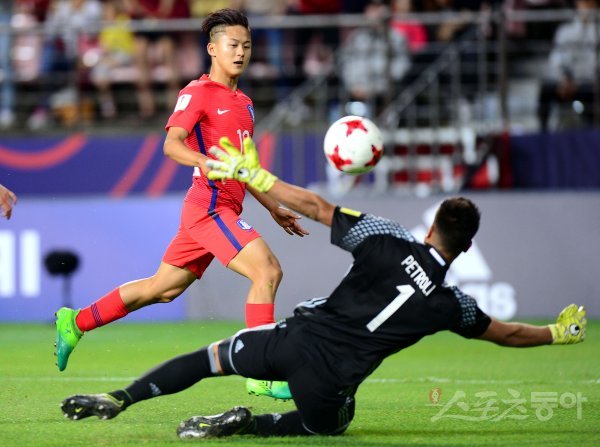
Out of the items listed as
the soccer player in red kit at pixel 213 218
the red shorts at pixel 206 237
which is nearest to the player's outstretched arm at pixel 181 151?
the soccer player in red kit at pixel 213 218

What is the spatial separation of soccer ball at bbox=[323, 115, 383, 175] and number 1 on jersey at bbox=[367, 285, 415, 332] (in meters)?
1.35

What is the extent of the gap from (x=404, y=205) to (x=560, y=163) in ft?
7.01

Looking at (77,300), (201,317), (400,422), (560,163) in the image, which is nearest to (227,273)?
(201,317)

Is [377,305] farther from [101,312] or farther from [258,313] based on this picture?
[101,312]

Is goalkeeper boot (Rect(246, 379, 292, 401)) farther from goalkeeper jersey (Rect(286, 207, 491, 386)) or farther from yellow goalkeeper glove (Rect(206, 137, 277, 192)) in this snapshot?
yellow goalkeeper glove (Rect(206, 137, 277, 192))

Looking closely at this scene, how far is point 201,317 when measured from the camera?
49.3 feet

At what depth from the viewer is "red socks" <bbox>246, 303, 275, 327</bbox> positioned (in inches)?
302

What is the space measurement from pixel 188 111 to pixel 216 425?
7.30 feet

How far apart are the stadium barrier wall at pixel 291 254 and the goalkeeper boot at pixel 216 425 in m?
7.80

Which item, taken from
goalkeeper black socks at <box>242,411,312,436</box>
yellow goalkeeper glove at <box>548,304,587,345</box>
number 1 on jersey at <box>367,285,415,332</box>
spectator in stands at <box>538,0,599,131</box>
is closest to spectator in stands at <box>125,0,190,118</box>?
spectator in stands at <box>538,0,599,131</box>

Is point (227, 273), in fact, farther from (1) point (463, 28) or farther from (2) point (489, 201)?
(1) point (463, 28)

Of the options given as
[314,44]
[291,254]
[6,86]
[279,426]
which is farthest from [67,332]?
[6,86]

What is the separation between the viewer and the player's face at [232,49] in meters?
8.27

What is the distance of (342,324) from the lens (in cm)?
646
